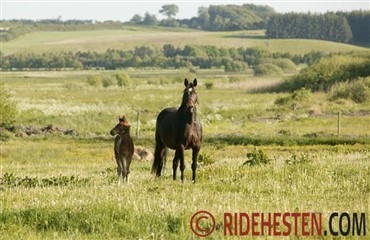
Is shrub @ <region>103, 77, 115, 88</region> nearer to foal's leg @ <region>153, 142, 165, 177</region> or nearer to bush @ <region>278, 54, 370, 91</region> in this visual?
bush @ <region>278, 54, 370, 91</region>

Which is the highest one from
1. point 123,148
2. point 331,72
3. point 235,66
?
point 123,148

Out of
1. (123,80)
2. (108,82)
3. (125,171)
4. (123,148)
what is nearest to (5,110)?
(123,148)

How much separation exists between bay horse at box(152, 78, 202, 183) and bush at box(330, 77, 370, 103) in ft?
175

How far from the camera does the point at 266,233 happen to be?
473 inches

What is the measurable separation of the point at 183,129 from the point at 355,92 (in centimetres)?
5623

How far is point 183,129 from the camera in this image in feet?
61.7

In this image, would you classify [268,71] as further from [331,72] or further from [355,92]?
[355,92]

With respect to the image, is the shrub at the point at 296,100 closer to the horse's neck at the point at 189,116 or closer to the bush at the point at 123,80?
the horse's neck at the point at 189,116

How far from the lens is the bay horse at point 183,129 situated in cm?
1825

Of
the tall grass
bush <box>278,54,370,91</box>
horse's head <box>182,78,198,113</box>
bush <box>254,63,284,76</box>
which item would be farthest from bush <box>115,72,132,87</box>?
horse's head <box>182,78,198,113</box>

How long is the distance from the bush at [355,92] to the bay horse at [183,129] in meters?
53.3

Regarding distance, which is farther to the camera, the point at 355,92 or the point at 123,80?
the point at 123,80

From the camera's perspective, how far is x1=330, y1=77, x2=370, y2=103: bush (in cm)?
7069

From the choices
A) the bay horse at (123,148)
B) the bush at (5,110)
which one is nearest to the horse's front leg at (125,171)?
the bay horse at (123,148)
